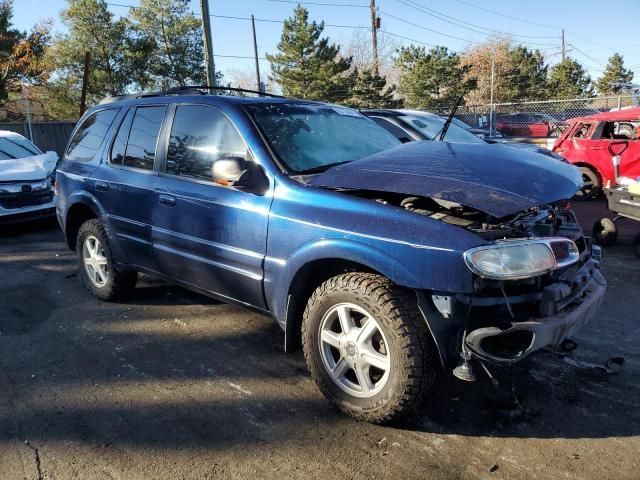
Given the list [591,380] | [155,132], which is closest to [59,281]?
[155,132]

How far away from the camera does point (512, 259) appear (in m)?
2.39

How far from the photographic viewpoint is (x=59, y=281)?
5.54 meters

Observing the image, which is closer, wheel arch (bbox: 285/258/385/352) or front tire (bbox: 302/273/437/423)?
front tire (bbox: 302/273/437/423)

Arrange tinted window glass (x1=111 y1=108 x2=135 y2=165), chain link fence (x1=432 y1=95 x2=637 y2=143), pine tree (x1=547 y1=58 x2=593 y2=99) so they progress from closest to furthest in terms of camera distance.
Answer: tinted window glass (x1=111 y1=108 x2=135 y2=165)
chain link fence (x1=432 y1=95 x2=637 y2=143)
pine tree (x1=547 y1=58 x2=593 y2=99)

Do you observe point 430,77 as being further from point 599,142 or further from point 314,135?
point 314,135

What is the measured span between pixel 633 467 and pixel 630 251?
4893mm

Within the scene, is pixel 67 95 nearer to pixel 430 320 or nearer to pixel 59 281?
pixel 59 281

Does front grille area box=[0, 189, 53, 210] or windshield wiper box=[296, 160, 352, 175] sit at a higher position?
windshield wiper box=[296, 160, 352, 175]

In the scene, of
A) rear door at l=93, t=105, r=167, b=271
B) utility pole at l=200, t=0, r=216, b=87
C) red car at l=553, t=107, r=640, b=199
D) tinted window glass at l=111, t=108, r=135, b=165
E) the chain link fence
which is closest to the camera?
rear door at l=93, t=105, r=167, b=271

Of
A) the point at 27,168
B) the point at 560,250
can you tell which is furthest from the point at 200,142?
the point at 27,168

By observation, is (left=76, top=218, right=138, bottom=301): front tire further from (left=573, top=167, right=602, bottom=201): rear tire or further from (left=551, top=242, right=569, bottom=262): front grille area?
(left=573, top=167, right=602, bottom=201): rear tire

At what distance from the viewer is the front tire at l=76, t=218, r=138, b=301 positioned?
454cm

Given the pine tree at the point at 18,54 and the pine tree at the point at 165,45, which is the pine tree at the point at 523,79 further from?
the pine tree at the point at 18,54

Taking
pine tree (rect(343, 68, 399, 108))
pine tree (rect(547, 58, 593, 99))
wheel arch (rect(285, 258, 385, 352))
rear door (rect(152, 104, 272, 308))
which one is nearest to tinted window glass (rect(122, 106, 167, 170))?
rear door (rect(152, 104, 272, 308))
